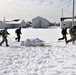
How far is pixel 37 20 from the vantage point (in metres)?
87.7

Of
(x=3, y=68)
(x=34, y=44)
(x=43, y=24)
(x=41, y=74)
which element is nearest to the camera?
(x=41, y=74)

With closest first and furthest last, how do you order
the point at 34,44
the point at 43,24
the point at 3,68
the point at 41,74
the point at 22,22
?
the point at 41,74, the point at 3,68, the point at 34,44, the point at 43,24, the point at 22,22

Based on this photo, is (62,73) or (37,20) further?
(37,20)

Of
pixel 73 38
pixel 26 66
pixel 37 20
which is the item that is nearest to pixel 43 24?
pixel 37 20

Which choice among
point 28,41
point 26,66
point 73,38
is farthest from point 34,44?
point 26,66

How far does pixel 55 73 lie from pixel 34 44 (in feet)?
Result: 29.5

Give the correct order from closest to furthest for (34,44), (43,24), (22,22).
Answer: (34,44), (43,24), (22,22)

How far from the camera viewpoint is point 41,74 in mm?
6496

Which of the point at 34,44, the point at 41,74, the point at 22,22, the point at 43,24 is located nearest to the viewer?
the point at 41,74

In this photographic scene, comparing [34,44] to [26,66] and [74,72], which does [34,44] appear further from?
[74,72]

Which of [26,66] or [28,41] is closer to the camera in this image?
[26,66]

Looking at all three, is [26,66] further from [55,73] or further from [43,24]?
[43,24]

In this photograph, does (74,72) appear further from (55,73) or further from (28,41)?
(28,41)

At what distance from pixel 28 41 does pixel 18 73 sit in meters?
9.04
